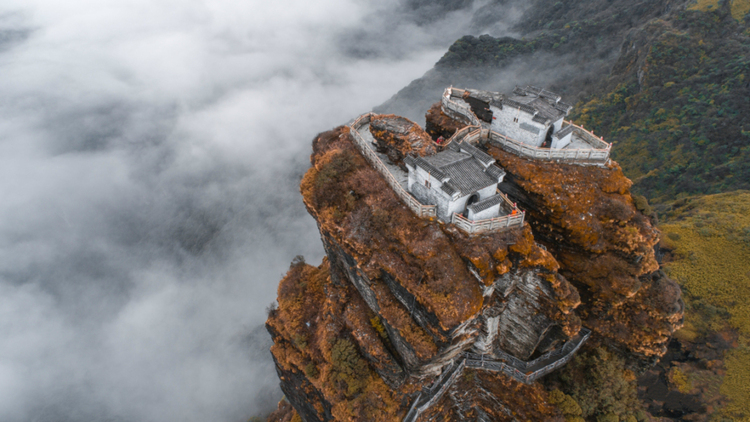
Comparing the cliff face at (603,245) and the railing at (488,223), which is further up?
the railing at (488,223)

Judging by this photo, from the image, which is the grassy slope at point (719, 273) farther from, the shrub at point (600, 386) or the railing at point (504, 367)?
the railing at point (504, 367)

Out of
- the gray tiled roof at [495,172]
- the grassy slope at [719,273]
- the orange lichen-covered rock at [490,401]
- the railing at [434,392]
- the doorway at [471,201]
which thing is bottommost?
the grassy slope at [719,273]

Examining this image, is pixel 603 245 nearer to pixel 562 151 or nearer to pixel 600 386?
pixel 562 151

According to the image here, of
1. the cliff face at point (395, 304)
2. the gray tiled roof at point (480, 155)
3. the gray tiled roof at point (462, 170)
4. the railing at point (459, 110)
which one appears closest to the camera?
the cliff face at point (395, 304)

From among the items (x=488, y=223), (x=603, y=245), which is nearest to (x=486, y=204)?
(x=488, y=223)

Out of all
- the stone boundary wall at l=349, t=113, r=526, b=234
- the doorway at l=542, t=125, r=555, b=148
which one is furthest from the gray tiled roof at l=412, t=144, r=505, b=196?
the doorway at l=542, t=125, r=555, b=148

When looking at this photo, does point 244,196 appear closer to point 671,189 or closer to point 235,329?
point 235,329

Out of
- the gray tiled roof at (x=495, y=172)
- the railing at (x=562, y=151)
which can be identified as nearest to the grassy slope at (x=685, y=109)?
the railing at (x=562, y=151)
